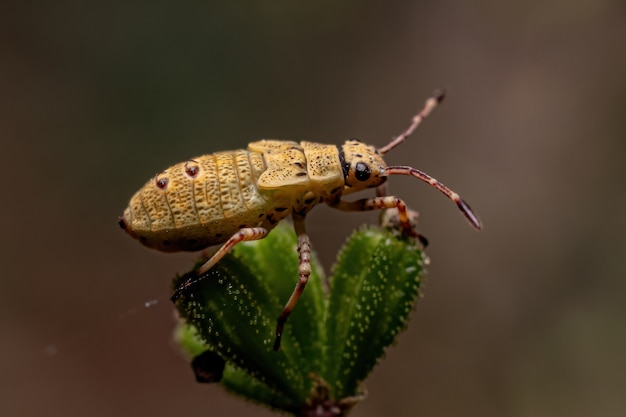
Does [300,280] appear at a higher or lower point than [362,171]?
lower

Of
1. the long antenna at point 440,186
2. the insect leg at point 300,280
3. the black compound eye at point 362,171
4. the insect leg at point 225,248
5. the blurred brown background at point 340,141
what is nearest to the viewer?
the insect leg at point 225,248

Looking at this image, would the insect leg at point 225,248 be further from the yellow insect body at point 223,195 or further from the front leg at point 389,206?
the front leg at point 389,206

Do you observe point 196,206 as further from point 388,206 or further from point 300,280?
point 388,206

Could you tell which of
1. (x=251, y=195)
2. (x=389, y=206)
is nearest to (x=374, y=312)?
(x=389, y=206)

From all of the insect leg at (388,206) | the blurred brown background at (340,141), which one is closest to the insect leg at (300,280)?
the insect leg at (388,206)

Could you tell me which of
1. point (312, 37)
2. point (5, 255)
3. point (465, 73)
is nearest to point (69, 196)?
point (5, 255)

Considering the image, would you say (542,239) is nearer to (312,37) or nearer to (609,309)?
(609,309)

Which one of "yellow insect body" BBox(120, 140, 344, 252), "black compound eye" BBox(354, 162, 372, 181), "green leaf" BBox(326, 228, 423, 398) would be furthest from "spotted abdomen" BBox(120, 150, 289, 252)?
"green leaf" BBox(326, 228, 423, 398)
